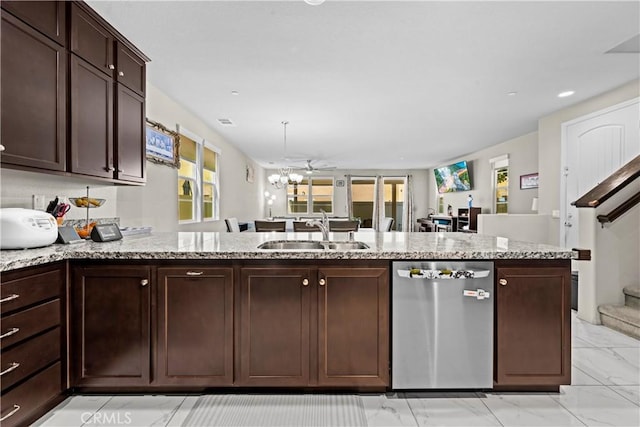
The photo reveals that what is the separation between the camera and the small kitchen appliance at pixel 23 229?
1.74 m

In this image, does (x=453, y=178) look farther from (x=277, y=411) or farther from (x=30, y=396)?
(x=30, y=396)

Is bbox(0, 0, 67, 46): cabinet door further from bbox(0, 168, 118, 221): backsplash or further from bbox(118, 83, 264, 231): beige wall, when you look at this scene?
bbox(118, 83, 264, 231): beige wall

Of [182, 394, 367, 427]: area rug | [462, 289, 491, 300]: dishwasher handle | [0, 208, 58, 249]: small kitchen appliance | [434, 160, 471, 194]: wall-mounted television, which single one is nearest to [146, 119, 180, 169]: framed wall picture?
[0, 208, 58, 249]: small kitchen appliance

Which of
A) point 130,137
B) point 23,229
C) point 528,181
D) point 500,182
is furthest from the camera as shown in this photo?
point 500,182

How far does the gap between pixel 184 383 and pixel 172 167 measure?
10.0 feet

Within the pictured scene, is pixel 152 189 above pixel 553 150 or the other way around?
the other way around

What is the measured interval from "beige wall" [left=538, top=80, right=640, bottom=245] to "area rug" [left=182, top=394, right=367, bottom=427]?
4.44m

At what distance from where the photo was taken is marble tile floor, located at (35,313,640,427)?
5.77ft

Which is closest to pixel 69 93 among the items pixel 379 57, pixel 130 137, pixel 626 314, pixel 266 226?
pixel 130 137

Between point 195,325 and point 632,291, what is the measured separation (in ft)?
13.1

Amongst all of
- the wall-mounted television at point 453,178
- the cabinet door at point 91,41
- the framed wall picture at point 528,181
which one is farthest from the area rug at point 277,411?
the wall-mounted television at point 453,178

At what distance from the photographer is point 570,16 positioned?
241cm

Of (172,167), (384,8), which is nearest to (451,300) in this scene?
(384,8)

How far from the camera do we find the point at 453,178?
30.7 feet
